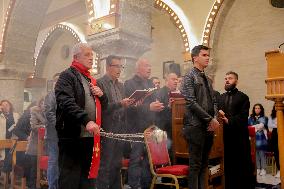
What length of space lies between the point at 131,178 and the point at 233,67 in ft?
19.2

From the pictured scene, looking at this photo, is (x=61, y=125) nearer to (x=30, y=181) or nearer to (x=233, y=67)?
(x=30, y=181)

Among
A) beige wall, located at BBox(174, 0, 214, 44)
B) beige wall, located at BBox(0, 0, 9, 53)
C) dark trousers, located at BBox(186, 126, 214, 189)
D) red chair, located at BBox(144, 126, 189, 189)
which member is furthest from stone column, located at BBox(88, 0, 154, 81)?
beige wall, located at BBox(0, 0, 9, 53)

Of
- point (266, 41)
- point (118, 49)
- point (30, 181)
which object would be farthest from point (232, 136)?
point (266, 41)

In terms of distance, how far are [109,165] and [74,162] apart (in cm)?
82

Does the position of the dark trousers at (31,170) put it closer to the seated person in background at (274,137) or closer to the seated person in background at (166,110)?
the seated person in background at (166,110)

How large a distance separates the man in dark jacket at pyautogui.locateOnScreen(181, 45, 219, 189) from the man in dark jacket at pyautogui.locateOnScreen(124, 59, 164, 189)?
629 millimetres

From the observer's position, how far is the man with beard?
171 inches

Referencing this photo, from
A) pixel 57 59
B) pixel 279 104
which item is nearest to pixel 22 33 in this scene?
pixel 57 59

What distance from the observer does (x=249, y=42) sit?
338 inches

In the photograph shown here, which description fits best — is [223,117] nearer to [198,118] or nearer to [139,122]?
[198,118]

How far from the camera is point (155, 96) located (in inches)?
175

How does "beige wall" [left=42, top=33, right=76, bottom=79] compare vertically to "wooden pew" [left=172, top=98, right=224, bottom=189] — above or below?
above

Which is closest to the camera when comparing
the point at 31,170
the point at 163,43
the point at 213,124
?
the point at 213,124

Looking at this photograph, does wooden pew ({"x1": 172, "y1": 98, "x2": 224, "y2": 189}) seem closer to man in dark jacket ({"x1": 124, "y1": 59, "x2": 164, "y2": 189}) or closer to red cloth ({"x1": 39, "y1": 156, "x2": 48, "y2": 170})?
man in dark jacket ({"x1": 124, "y1": 59, "x2": 164, "y2": 189})
